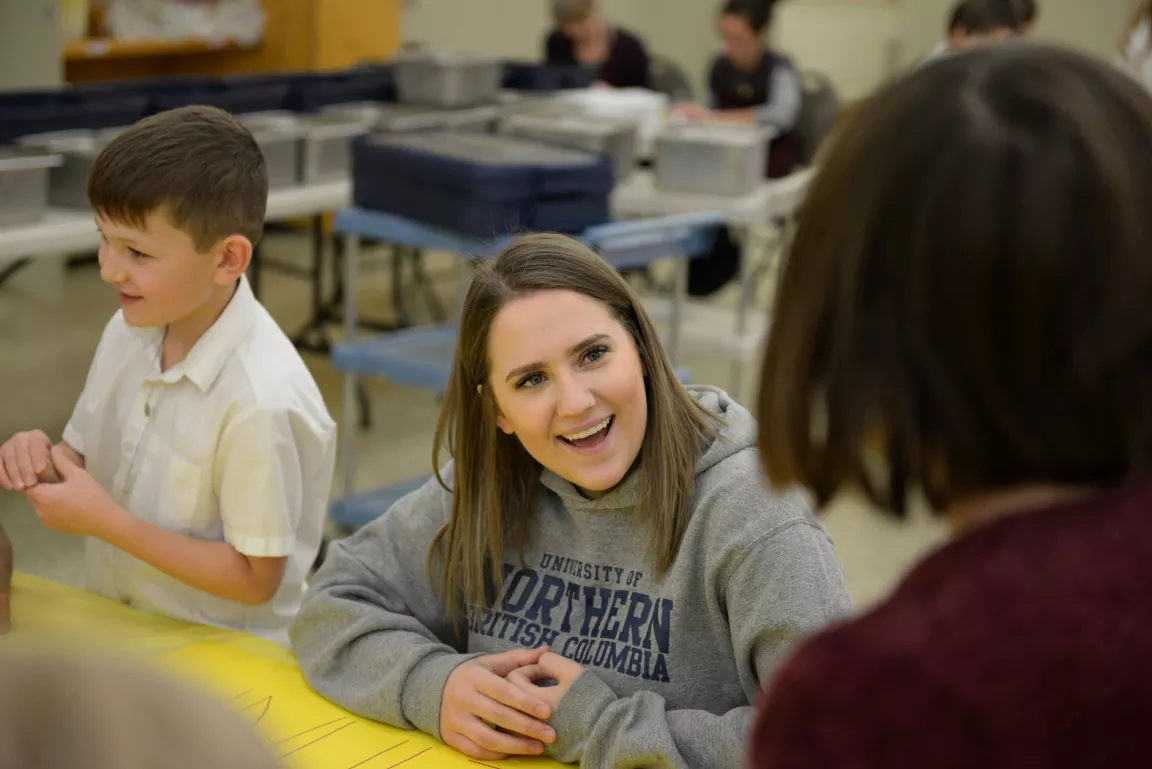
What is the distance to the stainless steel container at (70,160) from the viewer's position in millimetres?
3188

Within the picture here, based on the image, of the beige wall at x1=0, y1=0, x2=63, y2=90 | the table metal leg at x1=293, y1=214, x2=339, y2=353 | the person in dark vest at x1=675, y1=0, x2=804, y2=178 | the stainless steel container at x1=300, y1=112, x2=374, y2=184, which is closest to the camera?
the stainless steel container at x1=300, y1=112, x2=374, y2=184

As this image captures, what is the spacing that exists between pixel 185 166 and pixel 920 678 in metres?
1.26

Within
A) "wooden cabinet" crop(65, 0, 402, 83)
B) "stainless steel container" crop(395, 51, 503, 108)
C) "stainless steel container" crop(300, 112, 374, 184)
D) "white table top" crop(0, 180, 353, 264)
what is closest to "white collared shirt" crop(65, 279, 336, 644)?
"white table top" crop(0, 180, 353, 264)

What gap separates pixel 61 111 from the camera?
332cm

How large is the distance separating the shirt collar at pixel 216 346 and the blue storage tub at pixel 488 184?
1.05m

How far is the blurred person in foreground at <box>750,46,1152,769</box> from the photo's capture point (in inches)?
23.5

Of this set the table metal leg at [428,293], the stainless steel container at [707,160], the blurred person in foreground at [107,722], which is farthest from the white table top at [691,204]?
the blurred person in foreground at [107,722]

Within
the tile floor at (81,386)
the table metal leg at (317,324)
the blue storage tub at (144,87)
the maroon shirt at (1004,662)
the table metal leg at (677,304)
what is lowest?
the tile floor at (81,386)

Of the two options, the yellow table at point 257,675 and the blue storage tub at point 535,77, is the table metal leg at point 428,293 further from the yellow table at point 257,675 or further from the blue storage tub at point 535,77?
the yellow table at point 257,675

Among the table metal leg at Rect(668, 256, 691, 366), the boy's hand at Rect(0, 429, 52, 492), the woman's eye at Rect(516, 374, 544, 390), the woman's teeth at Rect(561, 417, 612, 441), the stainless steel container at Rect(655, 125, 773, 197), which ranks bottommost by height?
the table metal leg at Rect(668, 256, 691, 366)

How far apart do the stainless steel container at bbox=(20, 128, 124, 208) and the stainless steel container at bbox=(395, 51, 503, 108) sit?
4.15ft

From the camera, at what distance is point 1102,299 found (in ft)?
1.98

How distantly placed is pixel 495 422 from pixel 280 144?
7.99 feet

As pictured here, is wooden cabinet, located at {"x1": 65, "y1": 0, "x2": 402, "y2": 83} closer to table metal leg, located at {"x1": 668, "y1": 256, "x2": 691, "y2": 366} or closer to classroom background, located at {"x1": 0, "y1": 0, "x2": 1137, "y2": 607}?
A: classroom background, located at {"x1": 0, "y1": 0, "x2": 1137, "y2": 607}
